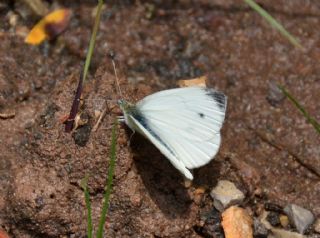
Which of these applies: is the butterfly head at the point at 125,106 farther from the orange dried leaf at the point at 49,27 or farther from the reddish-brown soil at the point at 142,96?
the orange dried leaf at the point at 49,27

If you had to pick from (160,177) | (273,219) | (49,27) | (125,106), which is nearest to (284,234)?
(273,219)

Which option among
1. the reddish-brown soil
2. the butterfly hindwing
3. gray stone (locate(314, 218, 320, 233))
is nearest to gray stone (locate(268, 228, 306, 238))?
gray stone (locate(314, 218, 320, 233))

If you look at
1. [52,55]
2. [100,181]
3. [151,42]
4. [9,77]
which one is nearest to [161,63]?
[151,42]

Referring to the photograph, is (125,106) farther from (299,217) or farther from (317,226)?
(317,226)

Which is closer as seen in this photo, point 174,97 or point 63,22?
point 174,97

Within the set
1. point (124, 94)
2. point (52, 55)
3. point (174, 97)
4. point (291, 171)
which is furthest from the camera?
point (52, 55)

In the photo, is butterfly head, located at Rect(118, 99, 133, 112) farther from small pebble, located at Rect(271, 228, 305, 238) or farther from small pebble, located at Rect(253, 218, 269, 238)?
small pebble, located at Rect(271, 228, 305, 238)

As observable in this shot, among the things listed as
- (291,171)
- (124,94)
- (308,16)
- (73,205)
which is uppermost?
(124,94)

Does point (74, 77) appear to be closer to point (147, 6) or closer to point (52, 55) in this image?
point (52, 55)
